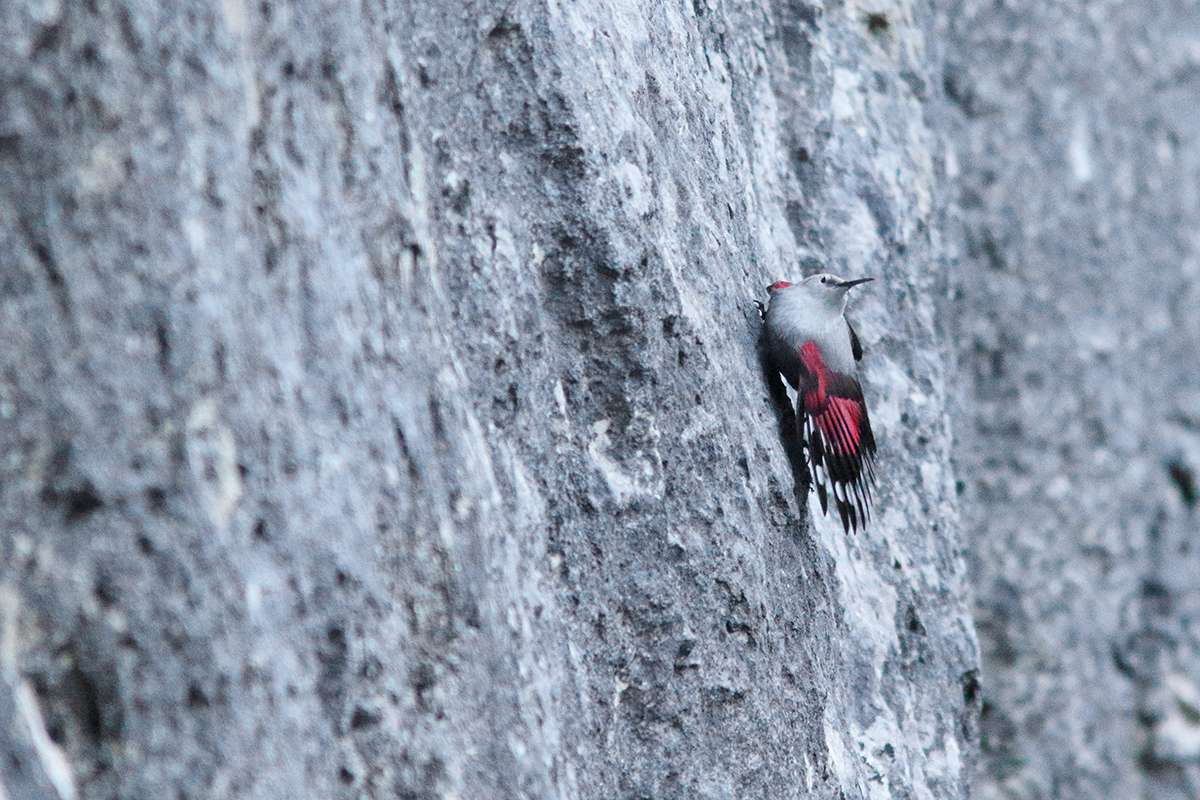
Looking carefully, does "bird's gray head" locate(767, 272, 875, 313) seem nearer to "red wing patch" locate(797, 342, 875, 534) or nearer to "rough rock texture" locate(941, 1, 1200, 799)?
"red wing patch" locate(797, 342, 875, 534)

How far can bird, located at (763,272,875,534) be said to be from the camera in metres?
2.54

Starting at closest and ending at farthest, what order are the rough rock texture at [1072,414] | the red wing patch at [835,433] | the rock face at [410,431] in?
the rock face at [410,431] < the red wing patch at [835,433] < the rough rock texture at [1072,414]

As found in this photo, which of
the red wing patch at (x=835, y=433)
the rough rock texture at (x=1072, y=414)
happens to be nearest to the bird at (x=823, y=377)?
the red wing patch at (x=835, y=433)

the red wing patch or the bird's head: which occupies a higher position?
the bird's head

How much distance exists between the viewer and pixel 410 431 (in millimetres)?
1699

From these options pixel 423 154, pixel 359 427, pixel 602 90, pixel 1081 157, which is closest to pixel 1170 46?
pixel 1081 157

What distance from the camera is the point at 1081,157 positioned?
5.46 m

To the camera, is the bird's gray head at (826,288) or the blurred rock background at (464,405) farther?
the bird's gray head at (826,288)

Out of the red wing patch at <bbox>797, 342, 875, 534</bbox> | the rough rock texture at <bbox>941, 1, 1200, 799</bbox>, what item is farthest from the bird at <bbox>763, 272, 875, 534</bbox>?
the rough rock texture at <bbox>941, 1, 1200, 799</bbox>

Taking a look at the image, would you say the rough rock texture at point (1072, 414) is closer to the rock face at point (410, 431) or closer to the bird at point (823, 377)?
the rock face at point (410, 431)

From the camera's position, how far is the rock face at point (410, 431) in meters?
1.34

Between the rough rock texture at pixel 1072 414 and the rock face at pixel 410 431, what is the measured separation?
241cm

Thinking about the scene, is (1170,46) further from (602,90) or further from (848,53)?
(602,90)

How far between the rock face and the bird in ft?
0.27
